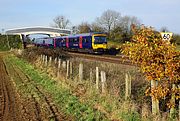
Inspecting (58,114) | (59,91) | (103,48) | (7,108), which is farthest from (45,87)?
(103,48)

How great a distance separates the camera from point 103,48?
152ft

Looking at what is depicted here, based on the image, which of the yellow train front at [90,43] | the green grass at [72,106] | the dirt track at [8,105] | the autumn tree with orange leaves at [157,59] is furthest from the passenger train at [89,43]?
the autumn tree with orange leaves at [157,59]

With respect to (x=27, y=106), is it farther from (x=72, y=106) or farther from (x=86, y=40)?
(x=86, y=40)

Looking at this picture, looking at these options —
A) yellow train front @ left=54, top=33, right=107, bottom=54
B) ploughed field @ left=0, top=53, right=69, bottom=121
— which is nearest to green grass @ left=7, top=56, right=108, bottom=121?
ploughed field @ left=0, top=53, right=69, bottom=121

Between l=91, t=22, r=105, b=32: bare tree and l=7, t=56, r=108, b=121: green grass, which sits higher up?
l=91, t=22, r=105, b=32: bare tree

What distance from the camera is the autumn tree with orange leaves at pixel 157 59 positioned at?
32.1 ft

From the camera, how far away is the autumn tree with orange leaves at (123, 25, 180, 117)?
979cm

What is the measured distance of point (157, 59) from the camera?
1005cm

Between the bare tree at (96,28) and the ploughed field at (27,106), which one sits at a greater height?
the bare tree at (96,28)

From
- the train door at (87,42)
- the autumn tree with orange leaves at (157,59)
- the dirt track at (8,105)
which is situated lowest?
the dirt track at (8,105)

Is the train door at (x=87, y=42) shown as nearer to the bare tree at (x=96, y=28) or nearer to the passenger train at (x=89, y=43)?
the passenger train at (x=89, y=43)

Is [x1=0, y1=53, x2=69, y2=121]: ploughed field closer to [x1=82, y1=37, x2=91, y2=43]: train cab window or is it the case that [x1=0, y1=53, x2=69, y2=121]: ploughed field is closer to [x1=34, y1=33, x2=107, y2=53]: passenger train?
[x1=34, y1=33, x2=107, y2=53]: passenger train

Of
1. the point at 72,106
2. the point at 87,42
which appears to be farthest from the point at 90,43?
the point at 72,106

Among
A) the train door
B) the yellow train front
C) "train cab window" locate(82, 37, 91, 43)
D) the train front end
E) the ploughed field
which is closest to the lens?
the ploughed field
